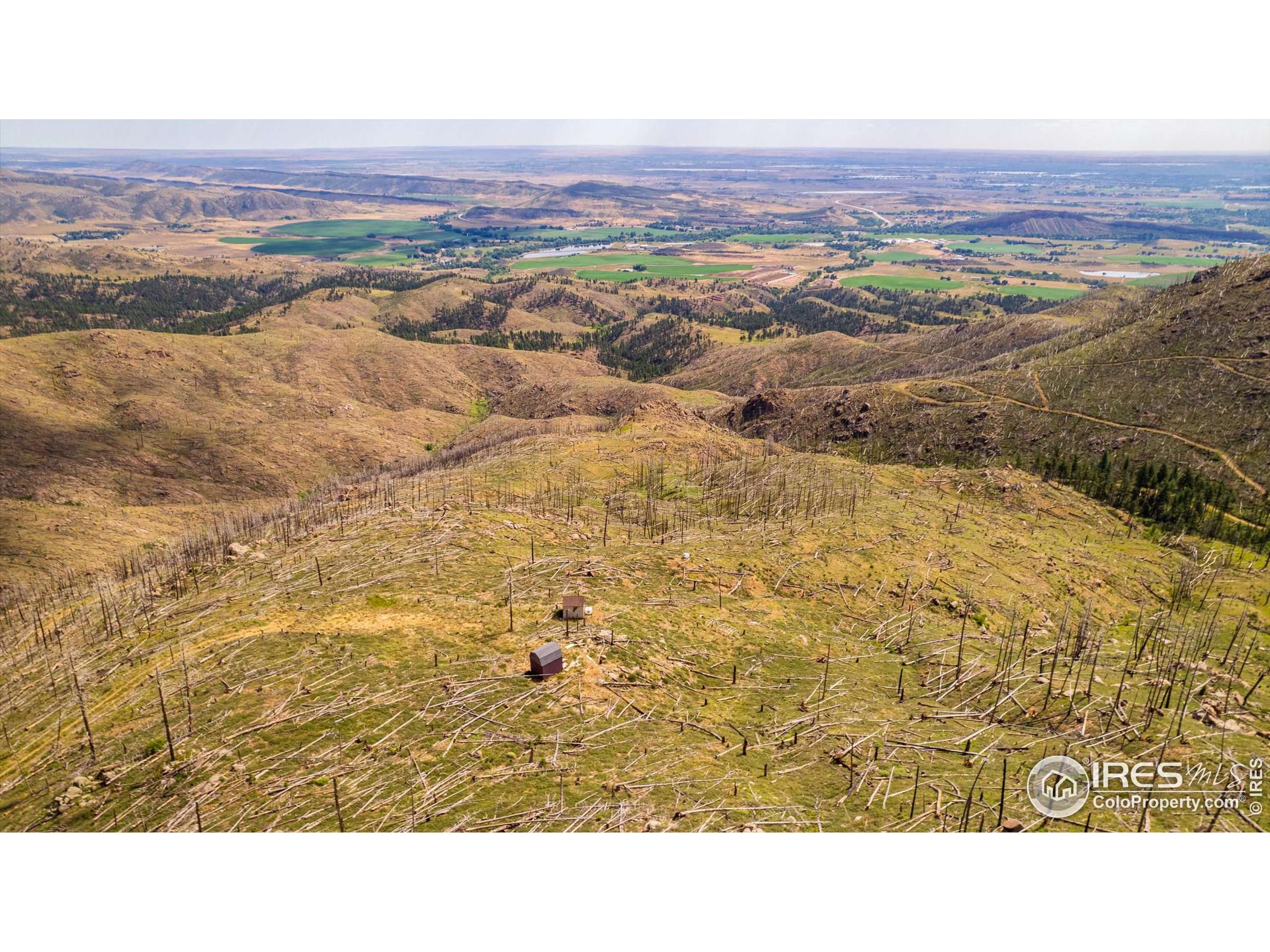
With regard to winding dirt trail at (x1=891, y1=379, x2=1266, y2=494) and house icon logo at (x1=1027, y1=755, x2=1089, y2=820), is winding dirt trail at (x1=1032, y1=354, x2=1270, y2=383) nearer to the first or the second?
winding dirt trail at (x1=891, y1=379, x2=1266, y2=494)

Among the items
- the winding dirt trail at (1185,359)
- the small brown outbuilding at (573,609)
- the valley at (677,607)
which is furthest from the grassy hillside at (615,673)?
the winding dirt trail at (1185,359)

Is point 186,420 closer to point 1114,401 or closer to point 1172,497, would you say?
point 1172,497

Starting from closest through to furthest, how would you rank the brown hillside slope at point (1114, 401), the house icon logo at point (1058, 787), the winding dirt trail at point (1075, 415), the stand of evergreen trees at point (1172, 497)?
the house icon logo at point (1058, 787) < the stand of evergreen trees at point (1172, 497) < the winding dirt trail at point (1075, 415) < the brown hillside slope at point (1114, 401)

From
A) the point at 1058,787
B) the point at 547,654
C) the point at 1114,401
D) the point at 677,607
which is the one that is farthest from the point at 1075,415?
the point at 547,654

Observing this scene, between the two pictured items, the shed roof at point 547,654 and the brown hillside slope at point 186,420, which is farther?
the brown hillside slope at point 186,420

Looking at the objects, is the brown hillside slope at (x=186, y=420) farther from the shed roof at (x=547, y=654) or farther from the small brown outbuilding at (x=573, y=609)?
the shed roof at (x=547, y=654)

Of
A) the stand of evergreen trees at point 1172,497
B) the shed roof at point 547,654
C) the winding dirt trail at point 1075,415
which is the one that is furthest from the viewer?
the winding dirt trail at point 1075,415
